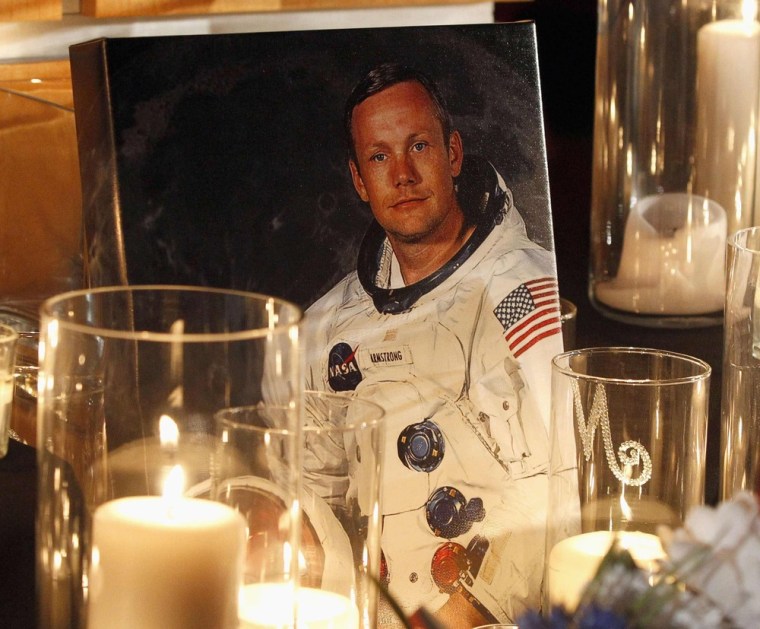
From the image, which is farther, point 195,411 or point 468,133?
point 468,133

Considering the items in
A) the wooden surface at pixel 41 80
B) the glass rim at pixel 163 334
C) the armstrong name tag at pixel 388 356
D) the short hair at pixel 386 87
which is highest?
the wooden surface at pixel 41 80

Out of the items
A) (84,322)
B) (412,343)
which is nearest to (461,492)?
(412,343)

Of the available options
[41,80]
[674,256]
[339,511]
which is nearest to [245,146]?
[339,511]

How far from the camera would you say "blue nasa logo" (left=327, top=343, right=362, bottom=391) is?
584mm

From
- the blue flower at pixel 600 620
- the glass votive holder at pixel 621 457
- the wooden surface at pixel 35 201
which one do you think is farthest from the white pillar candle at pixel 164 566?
the wooden surface at pixel 35 201

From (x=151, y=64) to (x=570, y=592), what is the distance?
31 centimetres

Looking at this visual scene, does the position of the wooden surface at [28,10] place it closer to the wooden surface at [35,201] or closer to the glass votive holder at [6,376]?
the wooden surface at [35,201]

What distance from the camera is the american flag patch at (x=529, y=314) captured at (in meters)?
0.60

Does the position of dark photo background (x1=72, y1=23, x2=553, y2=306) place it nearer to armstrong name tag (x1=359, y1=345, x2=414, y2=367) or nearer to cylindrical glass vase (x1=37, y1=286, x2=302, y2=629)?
armstrong name tag (x1=359, y1=345, x2=414, y2=367)

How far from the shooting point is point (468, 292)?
0.60m

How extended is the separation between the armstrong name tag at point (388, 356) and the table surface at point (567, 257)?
18 centimetres

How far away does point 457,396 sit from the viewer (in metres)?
0.59

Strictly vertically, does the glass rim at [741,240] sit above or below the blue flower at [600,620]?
above

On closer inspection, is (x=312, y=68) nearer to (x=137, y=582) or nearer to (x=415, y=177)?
(x=415, y=177)
